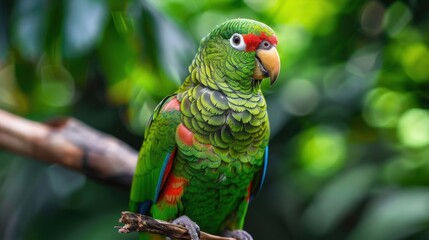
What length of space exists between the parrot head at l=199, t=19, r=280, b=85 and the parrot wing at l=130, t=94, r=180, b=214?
184 millimetres

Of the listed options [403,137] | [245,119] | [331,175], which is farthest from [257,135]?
[403,137]

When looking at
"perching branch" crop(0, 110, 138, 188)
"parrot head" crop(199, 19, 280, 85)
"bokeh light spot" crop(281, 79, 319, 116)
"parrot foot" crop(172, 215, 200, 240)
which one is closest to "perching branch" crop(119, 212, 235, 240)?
"parrot foot" crop(172, 215, 200, 240)

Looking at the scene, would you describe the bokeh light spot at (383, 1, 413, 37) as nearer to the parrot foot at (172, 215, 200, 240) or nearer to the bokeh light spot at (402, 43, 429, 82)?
the bokeh light spot at (402, 43, 429, 82)

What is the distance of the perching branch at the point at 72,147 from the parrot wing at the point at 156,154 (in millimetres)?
522

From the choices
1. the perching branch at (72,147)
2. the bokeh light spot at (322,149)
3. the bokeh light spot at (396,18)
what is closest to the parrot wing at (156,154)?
the perching branch at (72,147)

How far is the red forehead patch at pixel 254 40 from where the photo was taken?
1427 millimetres

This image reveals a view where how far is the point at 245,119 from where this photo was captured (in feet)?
4.91

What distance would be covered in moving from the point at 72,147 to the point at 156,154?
2.67 ft

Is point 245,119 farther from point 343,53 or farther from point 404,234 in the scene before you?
point 343,53

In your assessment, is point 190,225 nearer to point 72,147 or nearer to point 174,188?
point 174,188

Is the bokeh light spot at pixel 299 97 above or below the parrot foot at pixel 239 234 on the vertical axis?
above

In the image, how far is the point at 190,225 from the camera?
1.49 meters

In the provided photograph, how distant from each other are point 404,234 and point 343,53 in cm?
107

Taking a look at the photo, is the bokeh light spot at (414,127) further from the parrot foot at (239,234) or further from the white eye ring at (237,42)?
the white eye ring at (237,42)
